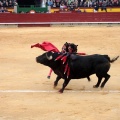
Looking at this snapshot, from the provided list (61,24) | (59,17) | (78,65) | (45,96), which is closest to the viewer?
(45,96)

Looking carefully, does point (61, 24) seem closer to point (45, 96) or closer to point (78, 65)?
point (78, 65)

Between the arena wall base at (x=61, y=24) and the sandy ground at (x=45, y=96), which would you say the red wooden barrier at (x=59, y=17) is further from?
the sandy ground at (x=45, y=96)

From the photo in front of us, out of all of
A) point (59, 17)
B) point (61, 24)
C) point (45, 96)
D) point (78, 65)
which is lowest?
point (61, 24)

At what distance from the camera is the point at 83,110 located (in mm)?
5977

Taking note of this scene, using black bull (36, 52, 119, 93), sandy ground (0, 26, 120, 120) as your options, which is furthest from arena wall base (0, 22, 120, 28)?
black bull (36, 52, 119, 93)

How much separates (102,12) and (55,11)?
3.07m

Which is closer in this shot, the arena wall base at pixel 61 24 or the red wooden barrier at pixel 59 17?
the arena wall base at pixel 61 24

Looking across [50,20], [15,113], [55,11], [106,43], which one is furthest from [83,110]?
[55,11]

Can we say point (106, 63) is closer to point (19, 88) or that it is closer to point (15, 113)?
point (19, 88)

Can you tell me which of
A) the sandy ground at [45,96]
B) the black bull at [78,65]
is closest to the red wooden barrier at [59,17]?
the sandy ground at [45,96]

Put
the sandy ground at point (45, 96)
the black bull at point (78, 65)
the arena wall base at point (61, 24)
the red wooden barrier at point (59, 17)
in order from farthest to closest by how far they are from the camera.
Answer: the red wooden barrier at point (59, 17), the arena wall base at point (61, 24), the black bull at point (78, 65), the sandy ground at point (45, 96)

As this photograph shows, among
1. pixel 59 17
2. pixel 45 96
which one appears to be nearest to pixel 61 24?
pixel 59 17

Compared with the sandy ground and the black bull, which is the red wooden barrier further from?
the black bull

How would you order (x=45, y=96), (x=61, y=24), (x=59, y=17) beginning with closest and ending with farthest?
1. (x=45, y=96)
2. (x=61, y=24)
3. (x=59, y=17)
